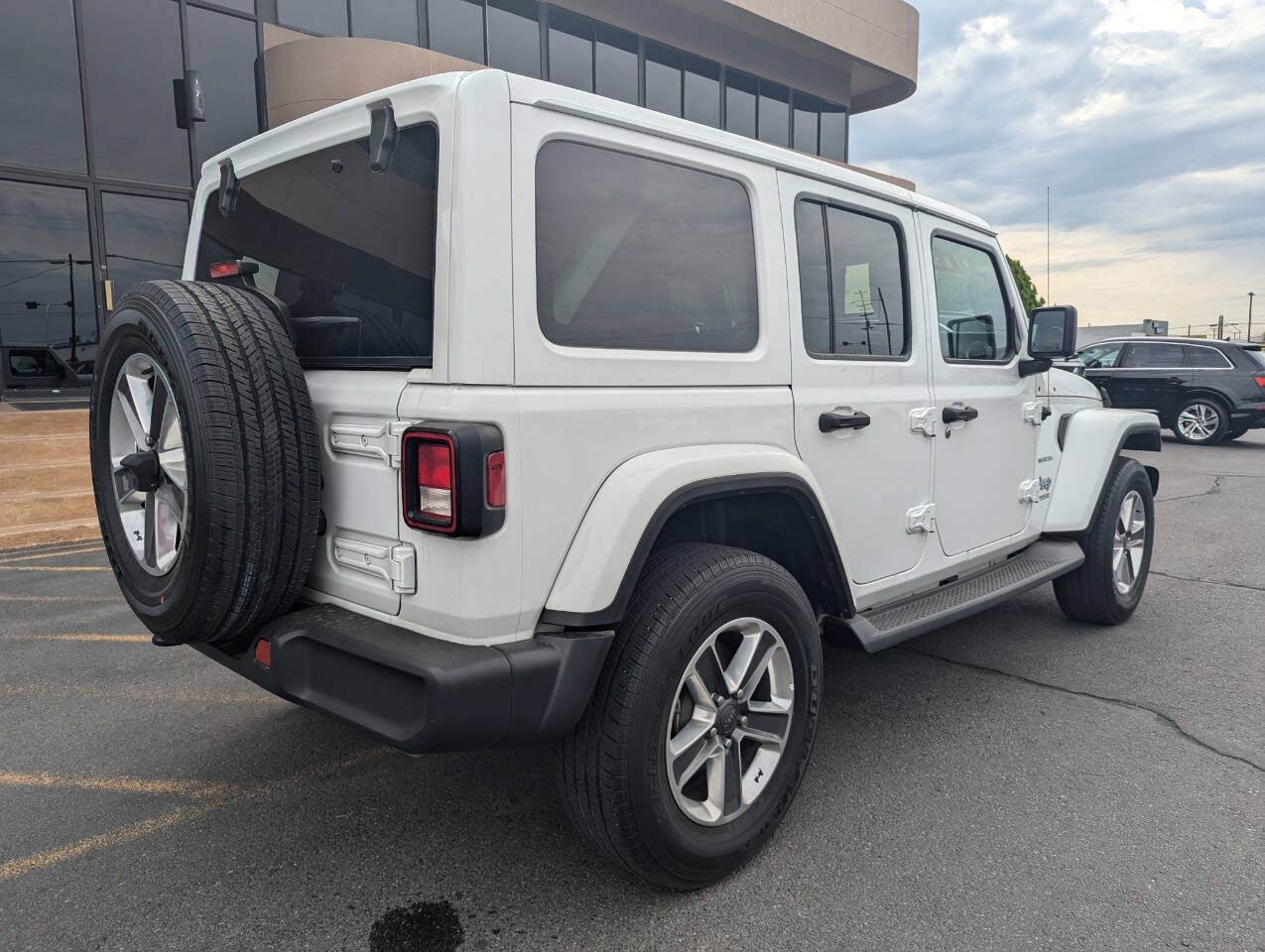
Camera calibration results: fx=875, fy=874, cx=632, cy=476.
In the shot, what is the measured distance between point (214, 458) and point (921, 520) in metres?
2.42

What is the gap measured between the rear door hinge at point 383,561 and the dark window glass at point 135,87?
10805 millimetres

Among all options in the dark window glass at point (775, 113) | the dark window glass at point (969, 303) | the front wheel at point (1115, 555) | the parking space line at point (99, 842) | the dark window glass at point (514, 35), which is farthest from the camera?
the dark window glass at point (775, 113)

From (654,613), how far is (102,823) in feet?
6.35

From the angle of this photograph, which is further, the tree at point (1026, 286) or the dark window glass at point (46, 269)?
the tree at point (1026, 286)

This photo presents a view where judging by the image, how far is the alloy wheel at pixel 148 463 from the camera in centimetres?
228

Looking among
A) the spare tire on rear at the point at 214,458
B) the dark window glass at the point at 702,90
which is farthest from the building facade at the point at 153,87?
the spare tire on rear at the point at 214,458

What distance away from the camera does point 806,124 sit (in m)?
22.1

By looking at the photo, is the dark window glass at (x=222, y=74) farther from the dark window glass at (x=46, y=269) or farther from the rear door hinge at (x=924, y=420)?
the rear door hinge at (x=924, y=420)

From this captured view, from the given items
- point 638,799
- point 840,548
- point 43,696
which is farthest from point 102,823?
point 840,548

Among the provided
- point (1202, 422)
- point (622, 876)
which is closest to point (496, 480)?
point (622, 876)

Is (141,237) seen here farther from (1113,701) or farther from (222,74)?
(1113,701)

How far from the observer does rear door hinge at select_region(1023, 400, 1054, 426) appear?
401 cm

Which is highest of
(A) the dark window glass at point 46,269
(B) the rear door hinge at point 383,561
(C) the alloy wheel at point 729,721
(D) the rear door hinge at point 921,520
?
(A) the dark window glass at point 46,269

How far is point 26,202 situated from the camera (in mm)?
10141
